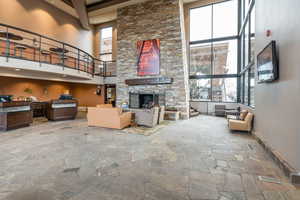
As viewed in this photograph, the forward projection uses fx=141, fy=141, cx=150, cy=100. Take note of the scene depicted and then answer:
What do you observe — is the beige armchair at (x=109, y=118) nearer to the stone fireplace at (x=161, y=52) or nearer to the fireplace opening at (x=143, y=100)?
the fireplace opening at (x=143, y=100)

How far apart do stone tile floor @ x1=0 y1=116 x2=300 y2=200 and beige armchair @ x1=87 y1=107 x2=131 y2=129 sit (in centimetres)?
133

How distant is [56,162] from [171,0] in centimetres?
927

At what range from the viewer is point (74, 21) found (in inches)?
405

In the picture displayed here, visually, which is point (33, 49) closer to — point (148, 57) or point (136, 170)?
point (148, 57)

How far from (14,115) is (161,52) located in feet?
24.2

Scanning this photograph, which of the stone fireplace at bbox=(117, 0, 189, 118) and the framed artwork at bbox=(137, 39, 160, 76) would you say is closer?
the stone fireplace at bbox=(117, 0, 189, 118)

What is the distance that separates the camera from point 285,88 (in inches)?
103

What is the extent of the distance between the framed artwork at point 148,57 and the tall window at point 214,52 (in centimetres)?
295

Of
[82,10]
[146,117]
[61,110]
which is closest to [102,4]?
[82,10]

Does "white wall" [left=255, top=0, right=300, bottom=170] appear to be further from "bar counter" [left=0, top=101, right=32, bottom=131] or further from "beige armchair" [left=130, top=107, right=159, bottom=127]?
"bar counter" [left=0, top=101, right=32, bottom=131]

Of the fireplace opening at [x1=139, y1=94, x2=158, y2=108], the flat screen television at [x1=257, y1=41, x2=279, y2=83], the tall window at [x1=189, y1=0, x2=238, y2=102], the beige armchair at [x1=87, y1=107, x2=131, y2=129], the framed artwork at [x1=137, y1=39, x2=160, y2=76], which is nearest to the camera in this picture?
the flat screen television at [x1=257, y1=41, x2=279, y2=83]

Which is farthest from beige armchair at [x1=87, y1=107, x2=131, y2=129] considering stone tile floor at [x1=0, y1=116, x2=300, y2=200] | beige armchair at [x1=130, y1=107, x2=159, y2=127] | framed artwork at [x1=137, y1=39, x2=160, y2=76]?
framed artwork at [x1=137, y1=39, x2=160, y2=76]

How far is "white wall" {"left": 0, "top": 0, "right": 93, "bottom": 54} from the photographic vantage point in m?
6.99

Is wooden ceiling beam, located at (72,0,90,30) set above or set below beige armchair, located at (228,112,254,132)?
above
